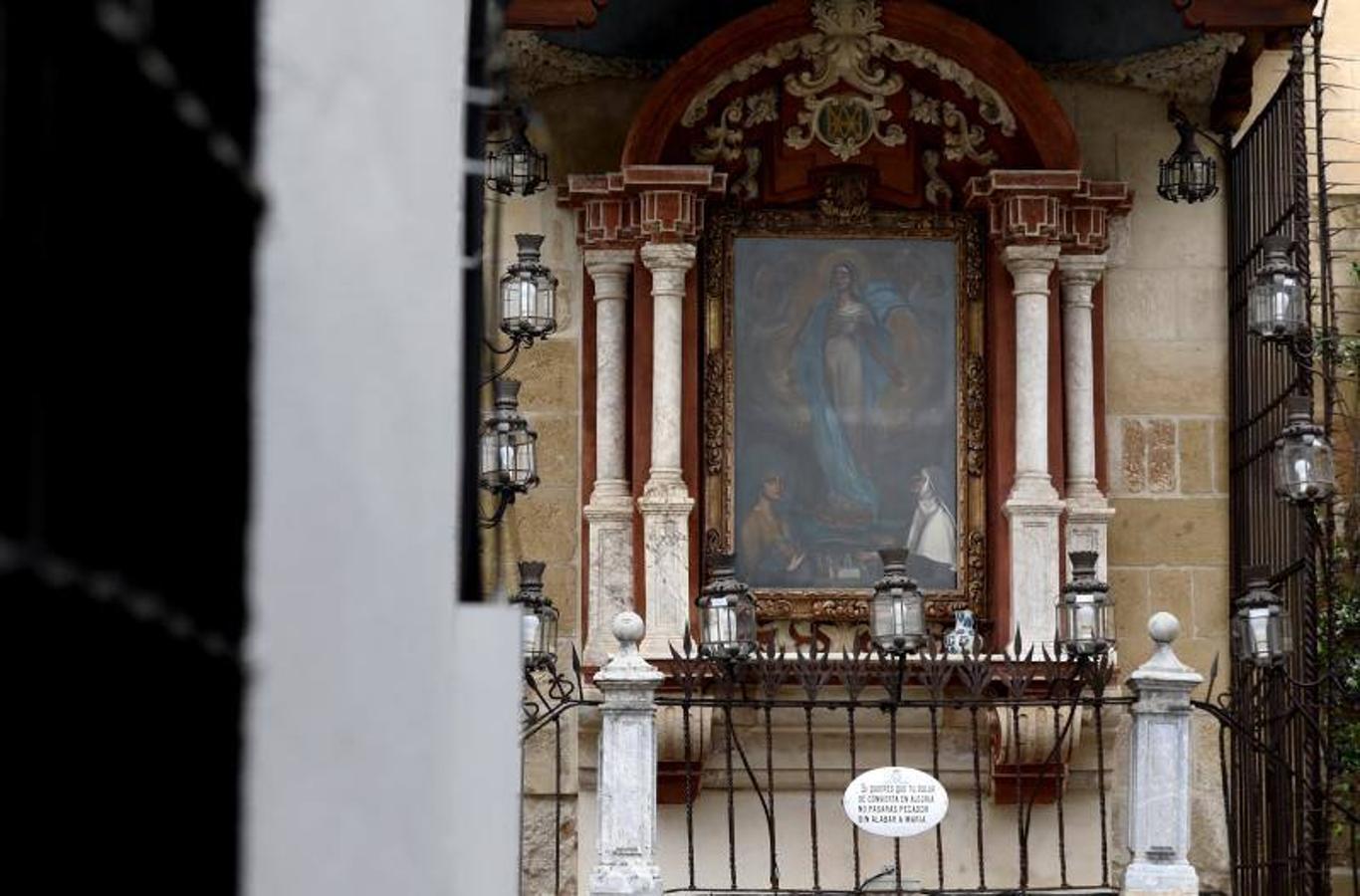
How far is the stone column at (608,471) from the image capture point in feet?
44.5

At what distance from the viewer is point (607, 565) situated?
44.7 ft

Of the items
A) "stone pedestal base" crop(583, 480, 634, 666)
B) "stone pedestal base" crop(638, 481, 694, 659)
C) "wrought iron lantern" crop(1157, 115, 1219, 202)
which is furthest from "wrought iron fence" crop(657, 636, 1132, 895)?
"wrought iron lantern" crop(1157, 115, 1219, 202)

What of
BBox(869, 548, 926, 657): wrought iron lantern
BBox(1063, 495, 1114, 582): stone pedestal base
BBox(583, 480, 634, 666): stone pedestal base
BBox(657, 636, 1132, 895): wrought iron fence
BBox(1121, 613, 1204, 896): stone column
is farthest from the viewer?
BBox(1063, 495, 1114, 582): stone pedestal base

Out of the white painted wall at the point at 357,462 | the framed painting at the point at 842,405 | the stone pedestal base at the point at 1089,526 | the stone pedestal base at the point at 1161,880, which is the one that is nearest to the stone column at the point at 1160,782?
the stone pedestal base at the point at 1161,880

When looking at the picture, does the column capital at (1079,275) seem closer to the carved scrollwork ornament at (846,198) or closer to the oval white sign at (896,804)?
the carved scrollwork ornament at (846,198)

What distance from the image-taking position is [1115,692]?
44.0 feet

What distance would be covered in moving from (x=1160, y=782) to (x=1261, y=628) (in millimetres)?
1151

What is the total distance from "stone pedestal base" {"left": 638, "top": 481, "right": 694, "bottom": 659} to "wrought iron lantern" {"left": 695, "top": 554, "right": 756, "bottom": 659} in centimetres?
132

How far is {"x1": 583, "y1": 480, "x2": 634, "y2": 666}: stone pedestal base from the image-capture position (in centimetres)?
1356

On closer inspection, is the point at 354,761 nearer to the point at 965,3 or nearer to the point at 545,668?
the point at 545,668

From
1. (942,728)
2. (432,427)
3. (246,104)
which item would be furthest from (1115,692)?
(246,104)

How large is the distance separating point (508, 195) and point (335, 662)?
38.7 feet

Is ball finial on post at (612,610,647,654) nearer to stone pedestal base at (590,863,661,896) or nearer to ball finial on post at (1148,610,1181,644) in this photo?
stone pedestal base at (590,863,661,896)

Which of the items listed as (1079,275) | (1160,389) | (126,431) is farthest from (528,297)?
(126,431)
